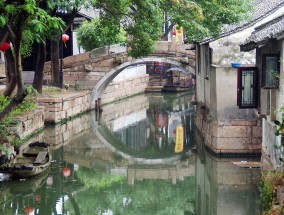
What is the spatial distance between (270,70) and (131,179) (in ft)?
18.0

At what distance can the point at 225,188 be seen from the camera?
16.8 m

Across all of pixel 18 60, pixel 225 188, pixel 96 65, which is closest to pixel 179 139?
pixel 96 65

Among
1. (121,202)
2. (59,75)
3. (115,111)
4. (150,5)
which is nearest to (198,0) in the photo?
(150,5)

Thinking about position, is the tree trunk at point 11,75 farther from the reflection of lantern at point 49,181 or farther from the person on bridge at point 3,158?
the reflection of lantern at point 49,181

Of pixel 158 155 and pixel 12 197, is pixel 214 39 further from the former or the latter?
pixel 12 197

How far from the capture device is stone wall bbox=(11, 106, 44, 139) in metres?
21.3

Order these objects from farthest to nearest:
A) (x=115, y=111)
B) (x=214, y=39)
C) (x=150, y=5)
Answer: (x=115, y=111) → (x=214, y=39) → (x=150, y=5)

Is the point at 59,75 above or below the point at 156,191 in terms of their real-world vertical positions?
above

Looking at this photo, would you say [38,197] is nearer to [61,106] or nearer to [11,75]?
[11,75]

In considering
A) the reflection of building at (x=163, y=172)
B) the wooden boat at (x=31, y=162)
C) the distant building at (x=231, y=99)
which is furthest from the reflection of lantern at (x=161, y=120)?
the wooden boat at (x=31, y=162)

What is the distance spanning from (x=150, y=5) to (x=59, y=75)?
15390mm

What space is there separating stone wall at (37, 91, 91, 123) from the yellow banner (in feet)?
15.5

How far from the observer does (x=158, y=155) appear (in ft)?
74.7

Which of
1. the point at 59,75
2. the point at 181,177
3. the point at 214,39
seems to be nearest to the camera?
the point at 181,177
